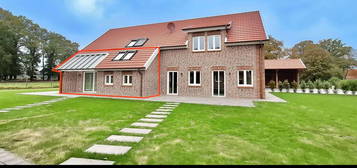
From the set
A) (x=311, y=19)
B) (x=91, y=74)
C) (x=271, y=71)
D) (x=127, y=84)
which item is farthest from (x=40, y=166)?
(x=311, y=19)

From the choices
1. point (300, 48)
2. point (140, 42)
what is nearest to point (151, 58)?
point (140, 42)

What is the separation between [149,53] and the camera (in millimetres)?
12492

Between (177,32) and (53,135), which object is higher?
(177,32)

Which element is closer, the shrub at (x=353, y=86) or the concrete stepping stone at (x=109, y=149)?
the concrete stepping stone at (x=109, y=149)

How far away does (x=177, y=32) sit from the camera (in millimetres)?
14492

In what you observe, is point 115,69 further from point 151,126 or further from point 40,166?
point 40,166

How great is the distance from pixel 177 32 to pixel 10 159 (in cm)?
1364

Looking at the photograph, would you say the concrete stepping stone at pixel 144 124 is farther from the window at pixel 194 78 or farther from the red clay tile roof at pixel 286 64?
the red clay tile roof at pixel 286 64

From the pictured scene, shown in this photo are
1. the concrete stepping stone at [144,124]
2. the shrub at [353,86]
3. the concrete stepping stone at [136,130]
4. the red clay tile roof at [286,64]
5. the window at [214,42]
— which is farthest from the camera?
the red clay tile roof at [286,64]

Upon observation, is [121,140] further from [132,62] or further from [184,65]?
[184,65]

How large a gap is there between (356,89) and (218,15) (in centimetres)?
1534

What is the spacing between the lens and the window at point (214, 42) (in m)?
11.9

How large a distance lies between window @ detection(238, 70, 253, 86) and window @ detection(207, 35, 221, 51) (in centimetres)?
257

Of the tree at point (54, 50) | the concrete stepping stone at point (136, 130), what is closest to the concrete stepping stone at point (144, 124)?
the concrete stepping stone at point (136, 130)
